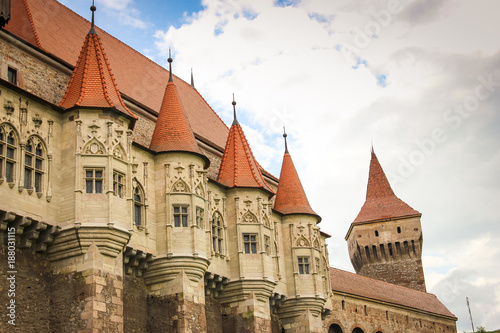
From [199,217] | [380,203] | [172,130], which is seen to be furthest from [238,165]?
[380,203]

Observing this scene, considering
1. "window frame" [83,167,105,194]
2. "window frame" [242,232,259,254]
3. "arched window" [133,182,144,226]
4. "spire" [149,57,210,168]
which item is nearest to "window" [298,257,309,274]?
"window frame" [242,232,259,254]

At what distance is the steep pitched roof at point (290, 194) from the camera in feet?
105

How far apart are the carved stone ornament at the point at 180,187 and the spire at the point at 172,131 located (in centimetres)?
110

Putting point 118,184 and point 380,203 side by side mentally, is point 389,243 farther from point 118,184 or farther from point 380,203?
point 118,184

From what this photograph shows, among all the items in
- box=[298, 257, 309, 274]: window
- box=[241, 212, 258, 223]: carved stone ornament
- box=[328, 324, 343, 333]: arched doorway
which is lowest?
box=[328, 324, 343, 333]: arched doorway

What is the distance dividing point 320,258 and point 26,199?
15.2 m

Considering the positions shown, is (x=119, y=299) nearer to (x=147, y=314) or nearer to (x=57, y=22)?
(x=147, y=314)

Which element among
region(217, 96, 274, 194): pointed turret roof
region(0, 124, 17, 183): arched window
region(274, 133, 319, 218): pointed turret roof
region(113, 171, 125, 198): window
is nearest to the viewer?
region(0, 124, 17, 183): arched window

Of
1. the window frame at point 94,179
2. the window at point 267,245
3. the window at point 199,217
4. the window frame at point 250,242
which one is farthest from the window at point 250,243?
the window frame at point 94,179

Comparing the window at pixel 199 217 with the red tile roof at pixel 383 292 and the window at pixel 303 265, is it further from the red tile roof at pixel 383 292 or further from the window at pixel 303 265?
the red tile roof at pixel 383 292

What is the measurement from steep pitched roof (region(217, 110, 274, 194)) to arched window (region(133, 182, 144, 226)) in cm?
501

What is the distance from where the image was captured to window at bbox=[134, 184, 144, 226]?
78.2 ft

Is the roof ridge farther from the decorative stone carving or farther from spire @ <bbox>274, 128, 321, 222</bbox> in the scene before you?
spire @ <bbox>274, 128, 321, 222</bbox>

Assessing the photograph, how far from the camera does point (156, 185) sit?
81.7ft
